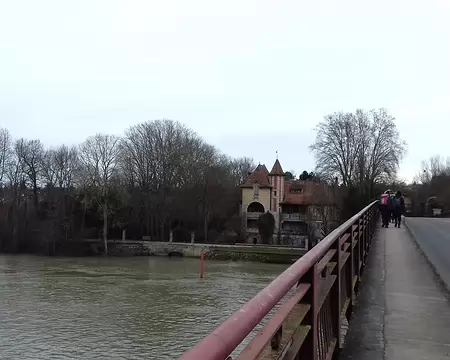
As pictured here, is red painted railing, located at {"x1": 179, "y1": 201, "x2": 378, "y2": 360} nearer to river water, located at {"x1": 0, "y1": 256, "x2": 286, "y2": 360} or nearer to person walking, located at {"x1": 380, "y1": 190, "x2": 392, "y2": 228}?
river water, located at {"x1": 0, "y1": 256, "x2": 286, "y2": 360}

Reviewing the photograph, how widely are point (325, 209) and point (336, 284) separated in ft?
168

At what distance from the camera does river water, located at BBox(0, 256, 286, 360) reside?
16688 mm

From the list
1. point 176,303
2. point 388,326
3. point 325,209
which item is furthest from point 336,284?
point 325,209

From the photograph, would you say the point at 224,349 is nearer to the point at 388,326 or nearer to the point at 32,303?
the point at 388,326

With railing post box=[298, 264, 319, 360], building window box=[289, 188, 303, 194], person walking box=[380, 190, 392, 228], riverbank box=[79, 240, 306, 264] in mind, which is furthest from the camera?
building window box=[289, 188, 303, 194]

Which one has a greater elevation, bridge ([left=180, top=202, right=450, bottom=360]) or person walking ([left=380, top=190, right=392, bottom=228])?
person walking ([left=380, top=190, right=392, bottom=228])

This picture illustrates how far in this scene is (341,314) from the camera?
15.1ft

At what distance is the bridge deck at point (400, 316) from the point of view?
160 inches

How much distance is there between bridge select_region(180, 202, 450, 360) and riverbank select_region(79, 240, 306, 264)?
4087 centimetres

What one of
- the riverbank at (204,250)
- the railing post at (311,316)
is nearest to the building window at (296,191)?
the riverbank at (204,250)

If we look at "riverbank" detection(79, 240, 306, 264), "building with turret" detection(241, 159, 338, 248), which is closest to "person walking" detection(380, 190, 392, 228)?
"riverbank" detection(79, 240, 306, 264)

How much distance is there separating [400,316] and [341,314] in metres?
1.00

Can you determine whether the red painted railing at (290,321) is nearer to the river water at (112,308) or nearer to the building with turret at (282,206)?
the river water at (112,308)

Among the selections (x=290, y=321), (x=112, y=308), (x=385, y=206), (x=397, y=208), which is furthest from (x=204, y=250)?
(x=290, y=321)
